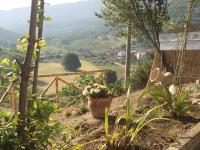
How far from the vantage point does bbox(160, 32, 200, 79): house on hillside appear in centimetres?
1340

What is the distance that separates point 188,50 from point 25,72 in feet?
37.3

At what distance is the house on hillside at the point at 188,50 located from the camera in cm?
1340

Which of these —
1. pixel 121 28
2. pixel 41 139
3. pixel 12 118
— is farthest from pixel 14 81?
pixel 121 28

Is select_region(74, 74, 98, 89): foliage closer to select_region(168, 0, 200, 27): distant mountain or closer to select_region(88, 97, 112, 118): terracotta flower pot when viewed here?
select_region(168, 0, 200, 27): distant mountain

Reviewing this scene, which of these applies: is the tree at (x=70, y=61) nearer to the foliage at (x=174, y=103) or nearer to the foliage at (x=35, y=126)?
the foliage at (x=174, y=103)

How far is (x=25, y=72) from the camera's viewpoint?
2939mm

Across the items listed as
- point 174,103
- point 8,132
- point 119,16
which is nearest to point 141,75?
point 119,16

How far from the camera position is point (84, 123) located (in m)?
6.18

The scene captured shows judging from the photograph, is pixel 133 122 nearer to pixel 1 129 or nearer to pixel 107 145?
pixel 107 145

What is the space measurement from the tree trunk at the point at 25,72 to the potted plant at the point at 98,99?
3450mm

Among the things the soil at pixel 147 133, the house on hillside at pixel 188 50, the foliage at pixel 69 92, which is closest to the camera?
the soil at pixel 147 133

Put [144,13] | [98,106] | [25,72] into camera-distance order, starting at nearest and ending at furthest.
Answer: [25,72]
[98,106]
[144,13]

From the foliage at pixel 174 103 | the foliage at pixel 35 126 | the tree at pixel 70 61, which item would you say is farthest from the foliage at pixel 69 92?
the tree at pixel 70 61

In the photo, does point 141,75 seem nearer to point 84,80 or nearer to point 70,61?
point 84,80
